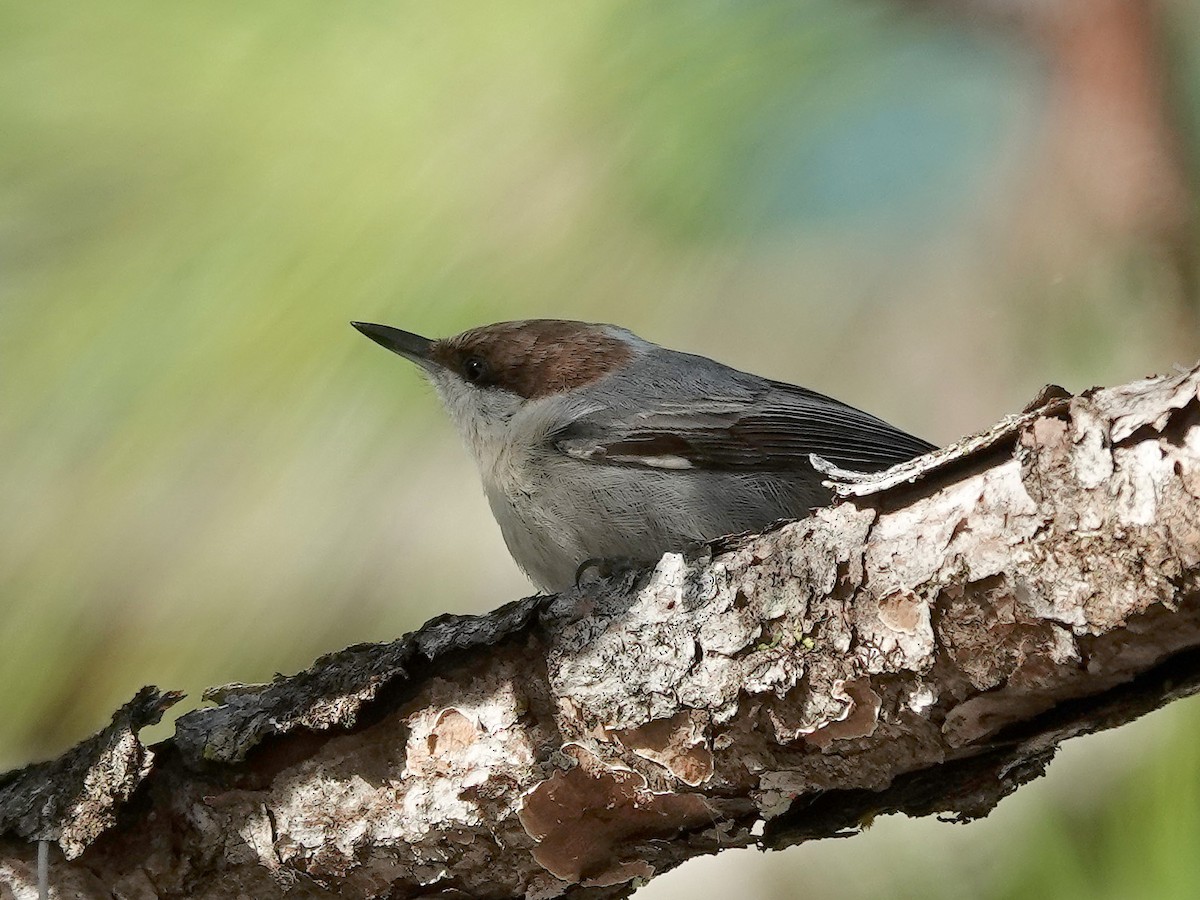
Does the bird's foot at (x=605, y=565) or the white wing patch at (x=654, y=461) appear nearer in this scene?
the bird's foot at (x=605, y=565)

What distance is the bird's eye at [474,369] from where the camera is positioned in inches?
114

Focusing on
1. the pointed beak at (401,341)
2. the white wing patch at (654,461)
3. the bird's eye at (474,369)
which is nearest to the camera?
the pointed beak at (401,341)

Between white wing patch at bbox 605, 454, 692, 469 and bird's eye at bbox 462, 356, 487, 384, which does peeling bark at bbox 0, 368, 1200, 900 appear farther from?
bird's eye at bbox 462, 356, 487, 384

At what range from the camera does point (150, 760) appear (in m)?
1.79

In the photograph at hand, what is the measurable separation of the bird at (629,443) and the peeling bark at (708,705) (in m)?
0.71

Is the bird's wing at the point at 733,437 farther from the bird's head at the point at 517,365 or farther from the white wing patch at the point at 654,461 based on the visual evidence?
the bird's head at the point at 517,365

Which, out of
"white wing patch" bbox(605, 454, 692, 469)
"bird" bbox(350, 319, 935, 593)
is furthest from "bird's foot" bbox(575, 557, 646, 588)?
"white wing patch" bbox(605, 454, 692, 469)

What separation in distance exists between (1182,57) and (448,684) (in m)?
1.45

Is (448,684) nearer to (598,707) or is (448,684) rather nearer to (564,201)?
(598,707)

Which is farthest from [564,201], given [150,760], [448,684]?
[150,760]

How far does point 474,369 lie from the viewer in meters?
2.94

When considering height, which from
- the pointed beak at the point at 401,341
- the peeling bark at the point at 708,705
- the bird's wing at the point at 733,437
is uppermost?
the pointed beak at the point at 401,341

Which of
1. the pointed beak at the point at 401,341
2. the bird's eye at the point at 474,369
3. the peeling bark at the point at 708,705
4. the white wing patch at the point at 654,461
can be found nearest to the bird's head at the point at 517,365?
the bird's eye at the point at 474,369

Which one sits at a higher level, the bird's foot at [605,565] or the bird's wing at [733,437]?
the bird's wing at [733,437]
